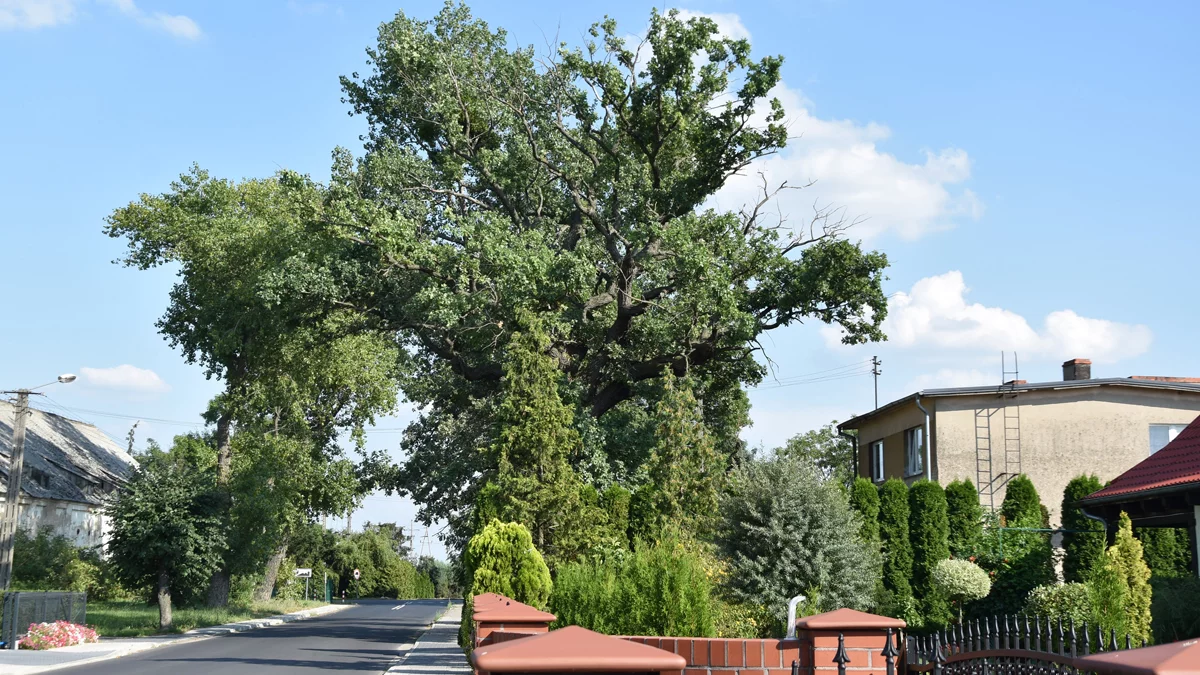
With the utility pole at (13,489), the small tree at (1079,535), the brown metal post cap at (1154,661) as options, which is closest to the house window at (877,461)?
the small tree at (1079,535)

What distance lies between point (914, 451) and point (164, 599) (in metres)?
24.7

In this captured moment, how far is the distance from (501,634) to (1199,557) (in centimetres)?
1177

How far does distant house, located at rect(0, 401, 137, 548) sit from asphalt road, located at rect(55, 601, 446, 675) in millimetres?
20210

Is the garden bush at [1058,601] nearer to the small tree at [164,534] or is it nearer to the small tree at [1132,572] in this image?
the small tree at [1132,572]

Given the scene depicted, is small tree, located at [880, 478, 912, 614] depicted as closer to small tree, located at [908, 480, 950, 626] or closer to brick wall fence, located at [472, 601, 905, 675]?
small tree, located at [908, 480, 950, 626]

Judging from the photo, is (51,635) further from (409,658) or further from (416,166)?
(416,166)

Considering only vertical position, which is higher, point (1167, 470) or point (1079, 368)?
point (1079, 368)

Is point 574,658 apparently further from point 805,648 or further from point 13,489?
point 13,489

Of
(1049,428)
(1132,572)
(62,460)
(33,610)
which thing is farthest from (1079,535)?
(62,460)

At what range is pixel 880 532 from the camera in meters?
25.5

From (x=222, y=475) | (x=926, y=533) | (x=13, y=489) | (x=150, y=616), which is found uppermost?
(x=222, y=475)

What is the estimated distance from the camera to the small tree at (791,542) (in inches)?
728

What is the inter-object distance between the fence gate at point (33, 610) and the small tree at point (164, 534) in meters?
2.42

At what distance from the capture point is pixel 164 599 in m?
33.8
